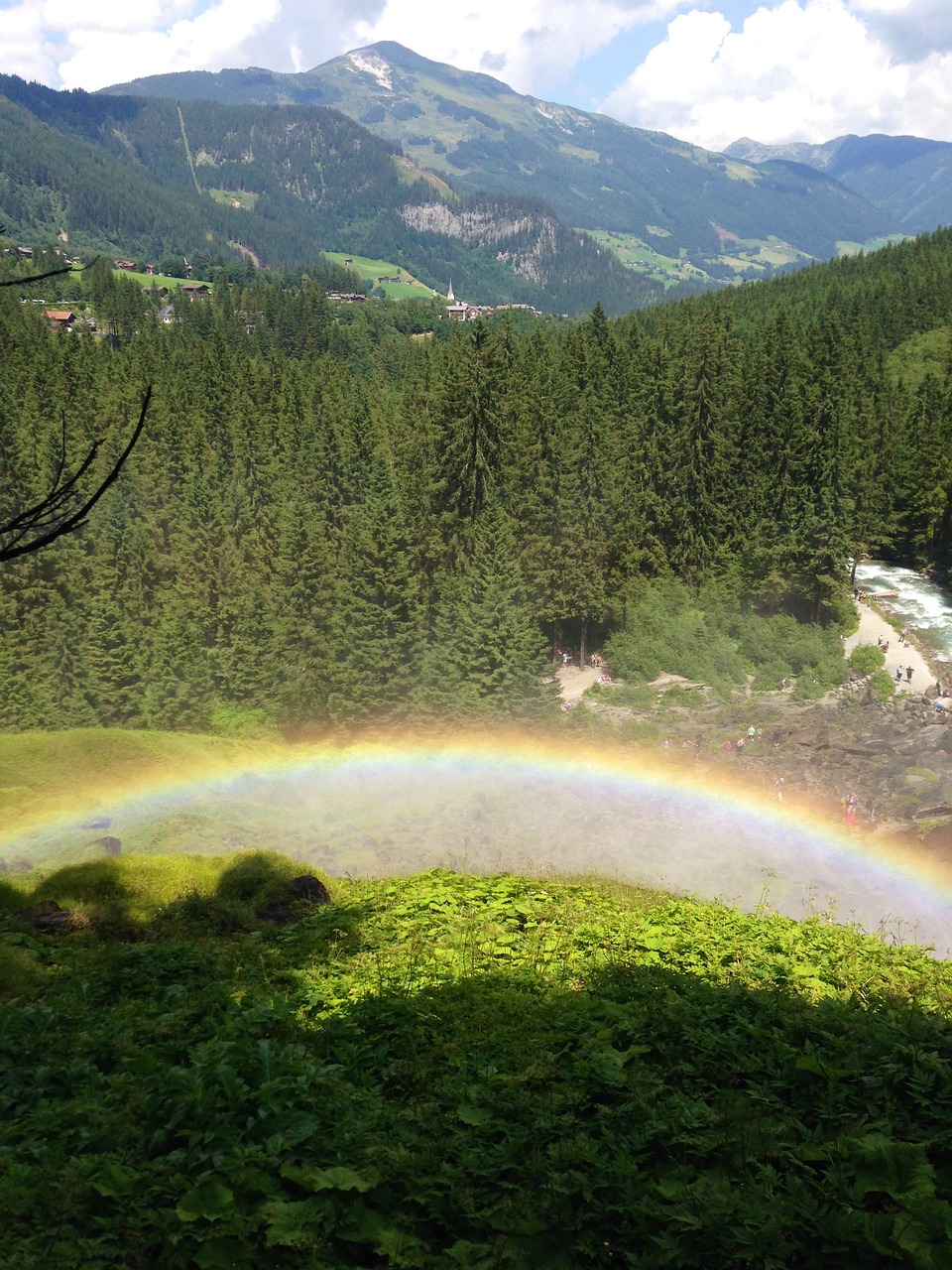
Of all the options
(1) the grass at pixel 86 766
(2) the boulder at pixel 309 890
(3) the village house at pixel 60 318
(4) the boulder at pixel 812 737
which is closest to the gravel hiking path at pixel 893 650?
(4) the boulder at pixel 812 737

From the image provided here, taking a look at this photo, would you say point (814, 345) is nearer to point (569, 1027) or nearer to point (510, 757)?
point (510, 757)

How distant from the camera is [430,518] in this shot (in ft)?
162

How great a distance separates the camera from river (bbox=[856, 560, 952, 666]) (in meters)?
54.1

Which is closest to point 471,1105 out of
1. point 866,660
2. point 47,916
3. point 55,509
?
point 55,509

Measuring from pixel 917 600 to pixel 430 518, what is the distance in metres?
38.6

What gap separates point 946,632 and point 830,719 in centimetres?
1723

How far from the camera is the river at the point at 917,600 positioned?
54.1 meters

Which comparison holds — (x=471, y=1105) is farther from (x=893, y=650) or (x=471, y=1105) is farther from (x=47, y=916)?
(x=893, y=650)

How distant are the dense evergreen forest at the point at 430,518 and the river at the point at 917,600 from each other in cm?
336

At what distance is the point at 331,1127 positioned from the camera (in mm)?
6555

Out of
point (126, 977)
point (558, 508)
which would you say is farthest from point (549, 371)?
point (126, 977)

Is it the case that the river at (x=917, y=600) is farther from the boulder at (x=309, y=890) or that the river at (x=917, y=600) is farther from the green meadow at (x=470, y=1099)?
the green meadow at (x=470, y=1099)

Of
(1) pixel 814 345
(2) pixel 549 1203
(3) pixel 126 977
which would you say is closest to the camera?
(2) pixel 549 1203

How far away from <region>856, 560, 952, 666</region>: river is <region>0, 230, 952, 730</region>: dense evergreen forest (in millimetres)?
3357
